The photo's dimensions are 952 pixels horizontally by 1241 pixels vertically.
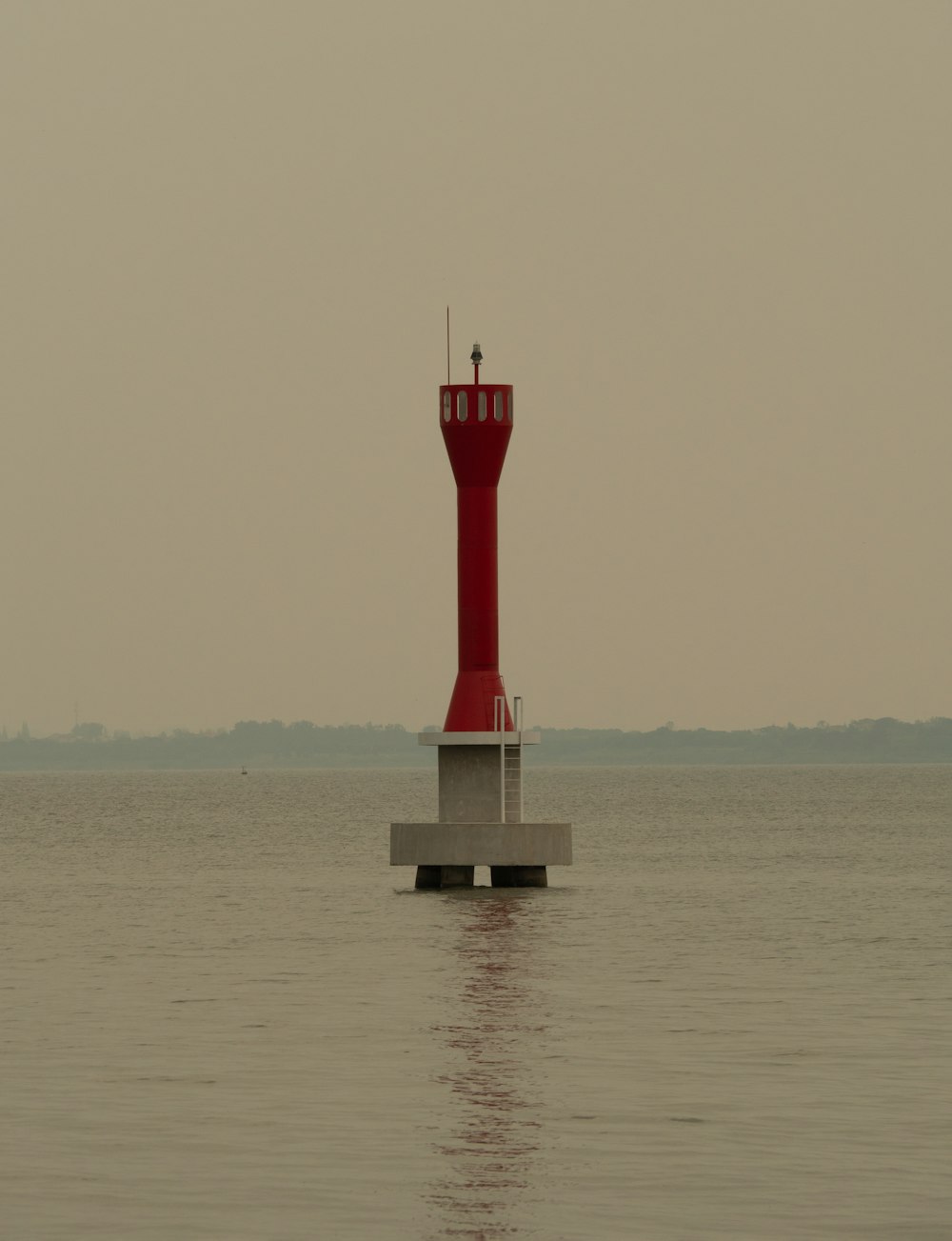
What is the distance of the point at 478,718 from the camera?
40750 mm

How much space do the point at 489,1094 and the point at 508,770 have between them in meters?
21.1

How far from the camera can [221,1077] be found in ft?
68.5

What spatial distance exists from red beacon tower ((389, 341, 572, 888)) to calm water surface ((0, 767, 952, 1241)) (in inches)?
52.7

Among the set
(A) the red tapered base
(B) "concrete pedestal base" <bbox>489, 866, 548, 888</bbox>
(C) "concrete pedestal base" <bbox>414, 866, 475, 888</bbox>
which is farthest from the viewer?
(B) "concrete pedestal base" <bbox>489, 866, 548, 888</bbox>

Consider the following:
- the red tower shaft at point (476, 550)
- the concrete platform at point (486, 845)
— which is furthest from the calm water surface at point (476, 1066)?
the red tower shaft at point (476, 550)

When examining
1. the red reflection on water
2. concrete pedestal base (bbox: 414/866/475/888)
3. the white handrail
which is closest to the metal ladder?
the white handrail

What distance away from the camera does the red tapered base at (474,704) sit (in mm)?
40750

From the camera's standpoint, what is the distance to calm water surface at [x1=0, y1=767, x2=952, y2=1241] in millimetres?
14852

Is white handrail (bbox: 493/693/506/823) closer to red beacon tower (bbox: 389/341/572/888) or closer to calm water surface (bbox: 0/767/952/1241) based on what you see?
red beacon tower (bbox: 389/341/572/888)

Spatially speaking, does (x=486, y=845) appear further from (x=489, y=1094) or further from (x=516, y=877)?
(x=489, y=1094)

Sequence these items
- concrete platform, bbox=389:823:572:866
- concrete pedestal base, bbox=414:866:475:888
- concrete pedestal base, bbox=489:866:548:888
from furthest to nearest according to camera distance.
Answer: concrete pedestal base, bbox=489:866:548:888, concrete pedestal base, bbox=414:866:475:888, concrete platform, bbox=389:823:572:866

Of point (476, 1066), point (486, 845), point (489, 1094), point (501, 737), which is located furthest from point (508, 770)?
point (489, 1094)

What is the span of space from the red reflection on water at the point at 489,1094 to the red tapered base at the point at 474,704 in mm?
6231

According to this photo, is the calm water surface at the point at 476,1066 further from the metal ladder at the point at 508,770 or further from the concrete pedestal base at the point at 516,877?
the metal ladder at the point at 508,770
